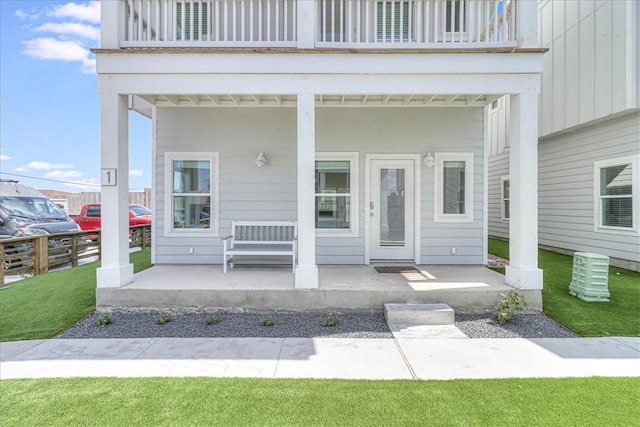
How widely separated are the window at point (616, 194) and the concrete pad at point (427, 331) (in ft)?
17.0

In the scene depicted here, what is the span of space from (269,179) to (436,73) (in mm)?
3294

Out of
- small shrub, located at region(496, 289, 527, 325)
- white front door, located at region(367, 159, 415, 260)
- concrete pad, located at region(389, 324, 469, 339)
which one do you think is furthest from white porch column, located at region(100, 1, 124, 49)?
small shrub, located at region(496, 289, 527, 325)

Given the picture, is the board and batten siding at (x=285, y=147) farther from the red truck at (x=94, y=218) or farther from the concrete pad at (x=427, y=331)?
the red truck at (x=94, y=218)

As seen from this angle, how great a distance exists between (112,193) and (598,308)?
675 centimetres

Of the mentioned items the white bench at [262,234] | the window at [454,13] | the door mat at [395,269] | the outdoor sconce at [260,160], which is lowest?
the door mat at [395,269]

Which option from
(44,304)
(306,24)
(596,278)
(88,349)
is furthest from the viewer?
(44,304)

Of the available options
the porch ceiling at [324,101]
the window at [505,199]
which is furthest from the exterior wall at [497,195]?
the porch ceiling at [324,101]

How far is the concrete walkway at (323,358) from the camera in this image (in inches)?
125

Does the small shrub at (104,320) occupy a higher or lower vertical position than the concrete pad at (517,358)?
higher

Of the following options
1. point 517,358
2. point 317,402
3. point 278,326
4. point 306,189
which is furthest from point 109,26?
point 517,358

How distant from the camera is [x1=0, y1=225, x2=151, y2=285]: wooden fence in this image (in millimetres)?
6770

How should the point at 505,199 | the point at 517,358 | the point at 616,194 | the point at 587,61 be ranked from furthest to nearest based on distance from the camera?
the point at 505,199, the point at 587,61, the point at 616,194, the point at 517,358

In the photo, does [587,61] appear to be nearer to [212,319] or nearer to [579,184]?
[579,184]

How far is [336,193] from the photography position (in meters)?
6.54
